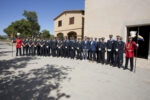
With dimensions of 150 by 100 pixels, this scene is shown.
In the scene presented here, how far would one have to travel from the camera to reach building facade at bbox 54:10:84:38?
64.9 feet

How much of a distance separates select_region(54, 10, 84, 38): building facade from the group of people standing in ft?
30.8

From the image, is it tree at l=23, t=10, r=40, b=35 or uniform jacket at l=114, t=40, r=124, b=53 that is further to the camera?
tree at l=23, t=10, r=40, b=35

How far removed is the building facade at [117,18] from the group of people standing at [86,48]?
339 centimetres

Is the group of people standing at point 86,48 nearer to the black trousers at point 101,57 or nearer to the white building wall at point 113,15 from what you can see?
the black trousers at point 101,57

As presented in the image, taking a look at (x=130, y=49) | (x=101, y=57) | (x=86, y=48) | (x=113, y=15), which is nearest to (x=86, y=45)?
(x=86, y=48)

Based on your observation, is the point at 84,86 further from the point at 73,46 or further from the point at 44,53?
the point at 44,53

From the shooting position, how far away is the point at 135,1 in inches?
402

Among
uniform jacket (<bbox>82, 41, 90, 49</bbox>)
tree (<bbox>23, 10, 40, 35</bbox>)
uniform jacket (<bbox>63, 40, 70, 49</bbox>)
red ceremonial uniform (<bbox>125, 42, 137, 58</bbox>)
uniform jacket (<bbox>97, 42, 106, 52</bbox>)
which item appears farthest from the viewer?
tree (<bbox>23, 10, 40, 35</bbox>)

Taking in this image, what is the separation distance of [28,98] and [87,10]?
46.3ft

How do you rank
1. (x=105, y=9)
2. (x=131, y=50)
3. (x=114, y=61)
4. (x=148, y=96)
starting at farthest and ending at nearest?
(x=105, y=9) → (x=114, y=61) → (x=131, y=50) → (x=148, y=96)


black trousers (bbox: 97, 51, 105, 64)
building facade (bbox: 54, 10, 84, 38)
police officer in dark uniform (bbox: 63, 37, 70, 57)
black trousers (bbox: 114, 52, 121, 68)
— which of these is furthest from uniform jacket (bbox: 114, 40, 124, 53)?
building facade (bbox: 54, 10, 84, 38)

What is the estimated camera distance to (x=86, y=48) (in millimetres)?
8805

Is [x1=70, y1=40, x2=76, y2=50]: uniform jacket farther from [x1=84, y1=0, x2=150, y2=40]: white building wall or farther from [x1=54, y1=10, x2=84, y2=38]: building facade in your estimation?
[x1=54, y1=10, x2=84, y2=38]: building facade

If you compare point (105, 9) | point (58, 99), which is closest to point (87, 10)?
point (105, 9)
